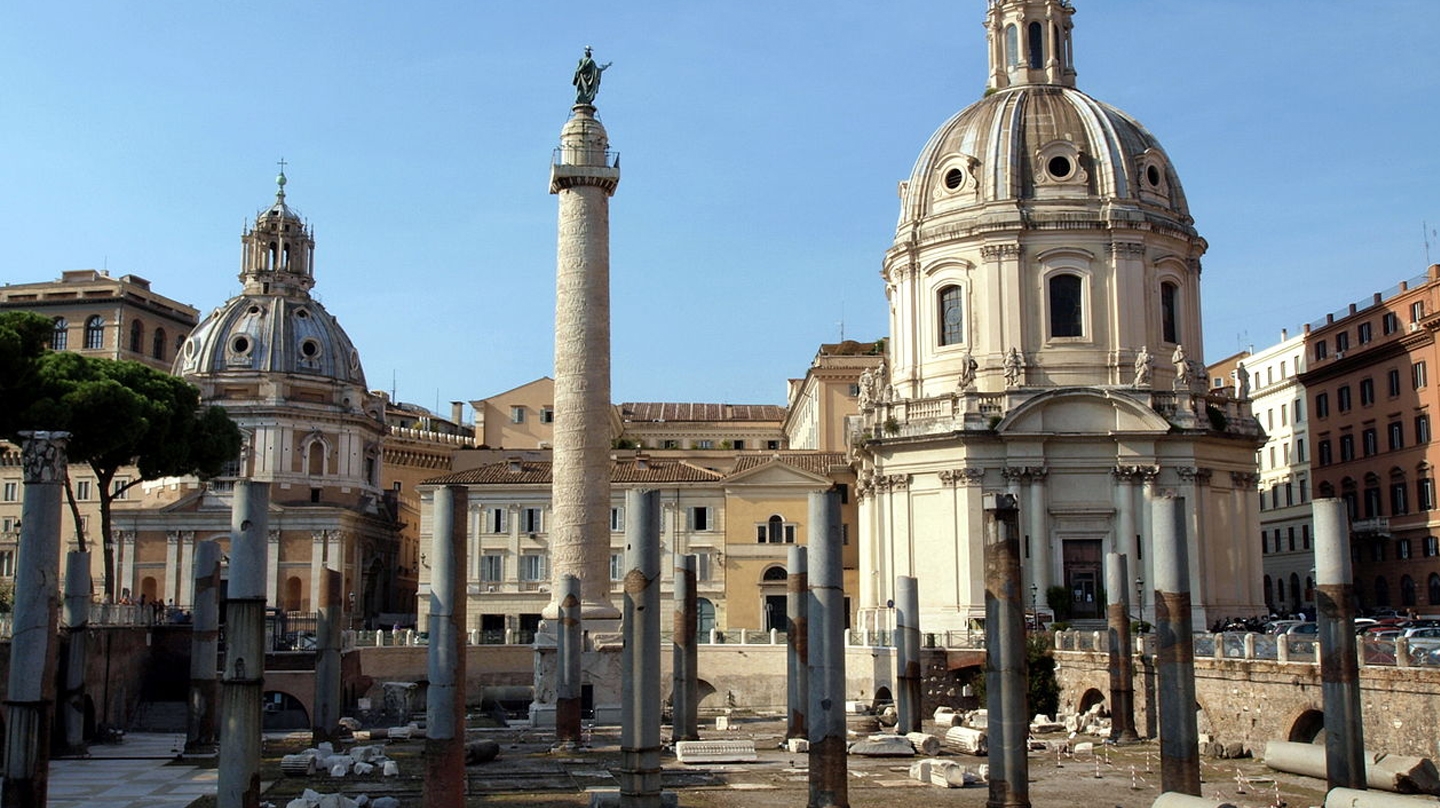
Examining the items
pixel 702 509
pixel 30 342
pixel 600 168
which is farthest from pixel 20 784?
pixel 702 509

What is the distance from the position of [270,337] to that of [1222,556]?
164 ft

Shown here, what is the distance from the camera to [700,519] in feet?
221

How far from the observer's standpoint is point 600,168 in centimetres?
4356

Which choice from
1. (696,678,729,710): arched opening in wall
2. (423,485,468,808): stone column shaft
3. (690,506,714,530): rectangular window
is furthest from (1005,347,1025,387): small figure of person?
(423,485,468,808): stone column shaft

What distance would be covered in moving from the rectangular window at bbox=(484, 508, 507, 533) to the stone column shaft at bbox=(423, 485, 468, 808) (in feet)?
145

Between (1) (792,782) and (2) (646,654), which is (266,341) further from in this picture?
(2) (646,654)

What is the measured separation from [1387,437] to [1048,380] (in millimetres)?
17948

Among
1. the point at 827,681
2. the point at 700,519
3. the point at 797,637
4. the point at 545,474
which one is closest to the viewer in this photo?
the point at 827,681

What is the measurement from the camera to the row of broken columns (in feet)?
74.7

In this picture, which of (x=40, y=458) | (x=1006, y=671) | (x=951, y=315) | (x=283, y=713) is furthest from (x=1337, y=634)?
(x=951, y=315)

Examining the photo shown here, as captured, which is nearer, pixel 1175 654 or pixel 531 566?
pixel 1175 654

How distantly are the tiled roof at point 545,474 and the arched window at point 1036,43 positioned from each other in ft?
74.6

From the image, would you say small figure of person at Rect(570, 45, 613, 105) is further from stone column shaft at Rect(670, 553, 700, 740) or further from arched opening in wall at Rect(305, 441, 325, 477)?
arched opening in wall at Rect(305, 441, 325, 477)

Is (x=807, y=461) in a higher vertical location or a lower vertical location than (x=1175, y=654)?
higher
